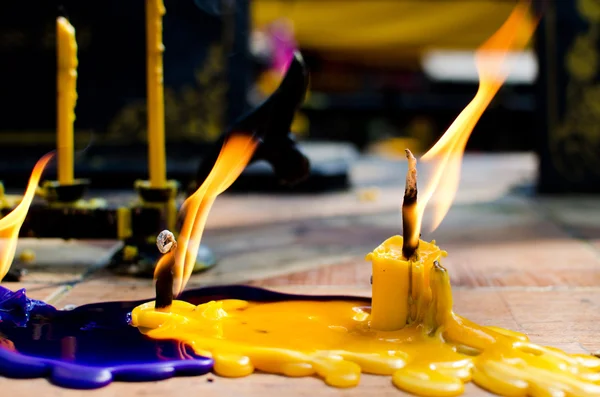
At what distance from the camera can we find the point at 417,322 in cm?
99

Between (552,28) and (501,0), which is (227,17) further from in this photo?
(501,0)

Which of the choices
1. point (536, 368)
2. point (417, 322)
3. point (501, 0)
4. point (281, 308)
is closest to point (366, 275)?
point (281, 308)

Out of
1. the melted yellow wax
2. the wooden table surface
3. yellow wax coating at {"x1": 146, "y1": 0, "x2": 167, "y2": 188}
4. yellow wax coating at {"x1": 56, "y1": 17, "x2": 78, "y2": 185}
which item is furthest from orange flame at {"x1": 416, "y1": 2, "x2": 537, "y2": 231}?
yellow wax coating at {"x1": 56, "y1": 17, "x2": 78, "y2": 185}

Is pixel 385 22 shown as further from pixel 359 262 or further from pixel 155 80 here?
pixel 155 80

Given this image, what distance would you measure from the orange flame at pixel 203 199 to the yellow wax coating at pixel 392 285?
35cm

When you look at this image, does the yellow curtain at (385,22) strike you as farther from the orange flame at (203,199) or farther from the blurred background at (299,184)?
the orange flame at (203,199)

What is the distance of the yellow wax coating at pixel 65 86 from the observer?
1.36 m

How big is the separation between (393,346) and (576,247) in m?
1.03

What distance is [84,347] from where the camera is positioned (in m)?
0.96

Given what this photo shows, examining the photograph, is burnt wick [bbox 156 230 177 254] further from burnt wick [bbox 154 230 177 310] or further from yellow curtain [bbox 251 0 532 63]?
yellow curtain [bbox 251 0 532 63]

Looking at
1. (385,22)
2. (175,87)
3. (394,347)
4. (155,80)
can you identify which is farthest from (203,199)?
(385,22)

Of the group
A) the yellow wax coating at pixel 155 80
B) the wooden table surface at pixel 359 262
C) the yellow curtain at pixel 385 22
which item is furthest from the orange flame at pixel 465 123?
the yellow curtain at pixel 385 22

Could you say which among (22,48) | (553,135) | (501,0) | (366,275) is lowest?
(366,275)

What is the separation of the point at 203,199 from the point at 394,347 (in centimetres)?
47
